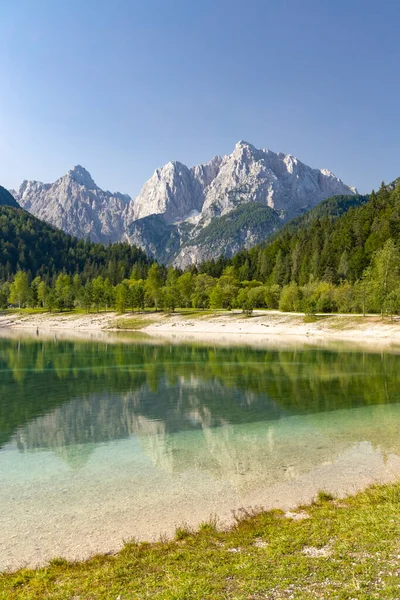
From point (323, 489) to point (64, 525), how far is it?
8.77 metres

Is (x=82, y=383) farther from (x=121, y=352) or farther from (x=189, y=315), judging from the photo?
(x=189, y=315)

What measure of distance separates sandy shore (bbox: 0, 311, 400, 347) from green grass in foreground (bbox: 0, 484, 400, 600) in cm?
6297

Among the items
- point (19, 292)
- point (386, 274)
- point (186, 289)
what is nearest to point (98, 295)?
point (186, 289)

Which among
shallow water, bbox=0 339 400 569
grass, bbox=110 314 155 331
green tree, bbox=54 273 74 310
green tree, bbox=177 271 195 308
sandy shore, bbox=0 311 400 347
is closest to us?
shallow water, bbox=0 339 400 569

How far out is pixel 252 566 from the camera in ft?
28.2

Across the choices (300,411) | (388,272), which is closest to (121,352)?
(300,411)

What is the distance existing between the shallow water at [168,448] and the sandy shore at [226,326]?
127 feet

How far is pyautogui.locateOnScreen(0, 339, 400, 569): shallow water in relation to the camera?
12297mm

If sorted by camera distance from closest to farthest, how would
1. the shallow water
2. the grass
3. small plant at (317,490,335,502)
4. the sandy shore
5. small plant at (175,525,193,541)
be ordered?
small plant at (175,525,193,541), the shallow water, small plant at (317,490,335,502), the sandy shore, the grass

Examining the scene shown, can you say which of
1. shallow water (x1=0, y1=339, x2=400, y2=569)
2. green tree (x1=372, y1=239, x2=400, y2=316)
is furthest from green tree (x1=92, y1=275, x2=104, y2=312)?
shallow water (x1=0, y1=339, x2=400, y2=569)

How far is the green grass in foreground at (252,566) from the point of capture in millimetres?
7535

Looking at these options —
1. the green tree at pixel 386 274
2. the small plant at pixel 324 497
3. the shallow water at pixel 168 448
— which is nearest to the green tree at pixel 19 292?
the green tree at pixel 386 274

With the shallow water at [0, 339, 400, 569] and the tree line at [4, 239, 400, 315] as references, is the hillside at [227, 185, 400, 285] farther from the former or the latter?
the shallow water at [0, 339, 400, 569]

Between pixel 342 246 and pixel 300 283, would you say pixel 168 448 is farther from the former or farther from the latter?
pixel 342 246
